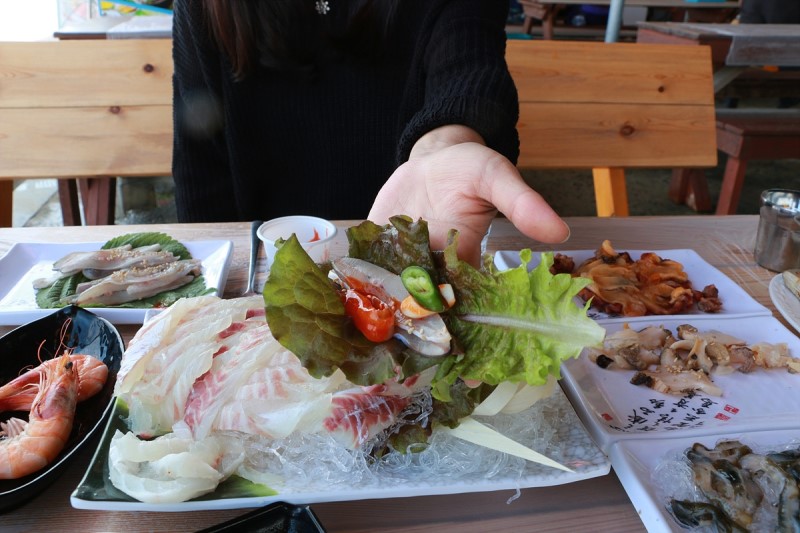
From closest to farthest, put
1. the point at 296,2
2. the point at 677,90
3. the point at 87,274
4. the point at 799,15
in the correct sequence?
1. the point at 87,274
2. the point at 296,2
3. the point at 677,90
4. the point at 799,15

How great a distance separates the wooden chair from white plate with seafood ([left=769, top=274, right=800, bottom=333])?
4.49 feet

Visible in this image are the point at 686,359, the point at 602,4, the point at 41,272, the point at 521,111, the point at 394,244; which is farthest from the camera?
the point at 602,4

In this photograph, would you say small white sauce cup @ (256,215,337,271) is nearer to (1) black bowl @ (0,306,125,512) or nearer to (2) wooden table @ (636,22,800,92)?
(1) black bowl @ (0,306,125,512)

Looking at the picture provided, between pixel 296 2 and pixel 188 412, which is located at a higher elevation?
pixel 296 2

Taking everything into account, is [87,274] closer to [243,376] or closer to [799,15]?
[243,376]

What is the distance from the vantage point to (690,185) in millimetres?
4844

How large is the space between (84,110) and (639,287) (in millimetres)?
2440

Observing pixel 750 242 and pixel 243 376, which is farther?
pixel 750 242

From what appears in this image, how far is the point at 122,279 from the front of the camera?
1.47 meters

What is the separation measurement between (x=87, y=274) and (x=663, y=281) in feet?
5.22

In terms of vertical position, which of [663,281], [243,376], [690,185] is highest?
[243,376]

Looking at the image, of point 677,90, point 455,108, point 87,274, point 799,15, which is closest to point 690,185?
point 677,90

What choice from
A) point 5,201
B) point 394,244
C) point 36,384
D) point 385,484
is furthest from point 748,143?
point 5,201

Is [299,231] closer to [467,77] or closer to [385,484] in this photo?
→ [467,77]
